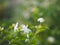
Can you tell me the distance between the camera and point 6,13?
233 centimetres

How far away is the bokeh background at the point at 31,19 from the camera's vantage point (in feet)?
4.46

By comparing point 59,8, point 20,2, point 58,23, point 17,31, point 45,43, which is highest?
point 20,2

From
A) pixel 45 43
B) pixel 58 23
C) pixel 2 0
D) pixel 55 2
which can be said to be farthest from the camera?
pixel 2 0

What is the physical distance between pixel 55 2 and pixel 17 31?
1.03 metres

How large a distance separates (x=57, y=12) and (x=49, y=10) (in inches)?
3.4

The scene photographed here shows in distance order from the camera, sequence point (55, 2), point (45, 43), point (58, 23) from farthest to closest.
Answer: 1. point (55, 2)
2. point (58, 23)
3. point (45, 43)

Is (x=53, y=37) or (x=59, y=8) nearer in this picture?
(x=53, y=37)

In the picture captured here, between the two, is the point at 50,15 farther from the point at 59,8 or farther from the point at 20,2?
the point at 20,2

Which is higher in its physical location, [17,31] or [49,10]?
[49,10]

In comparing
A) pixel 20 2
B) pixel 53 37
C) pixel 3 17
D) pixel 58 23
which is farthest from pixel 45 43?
pixel 20 2

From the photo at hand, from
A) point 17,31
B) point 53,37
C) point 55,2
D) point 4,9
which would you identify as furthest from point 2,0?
point 17,31

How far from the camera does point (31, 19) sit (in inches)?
83.0

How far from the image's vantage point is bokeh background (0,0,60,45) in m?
1.36

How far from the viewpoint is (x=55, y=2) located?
2275 millimetres
